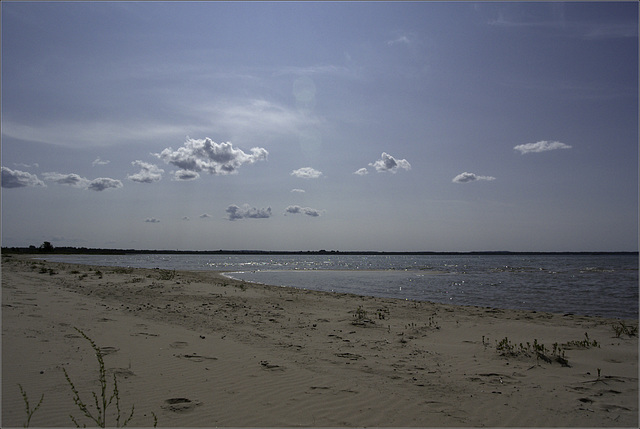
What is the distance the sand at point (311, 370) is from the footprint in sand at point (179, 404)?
0.10 ft

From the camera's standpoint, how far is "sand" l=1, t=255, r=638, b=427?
4.98 meters

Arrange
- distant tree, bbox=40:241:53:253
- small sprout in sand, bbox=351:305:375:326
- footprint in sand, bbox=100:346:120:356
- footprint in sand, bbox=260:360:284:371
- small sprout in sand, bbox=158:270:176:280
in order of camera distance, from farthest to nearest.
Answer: distant tree, bbox=40:241:53:253 < small sprout in sand, bbox=158:270:176:280 < small sprout in sand, bbox=351:305:375:326 < footprint in sand, bbox=100:346:120:356 < footprint in sand, bbox=260:360:284:371

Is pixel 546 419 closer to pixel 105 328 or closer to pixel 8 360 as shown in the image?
pixel 8 360

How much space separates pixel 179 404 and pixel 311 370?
2.31 metres

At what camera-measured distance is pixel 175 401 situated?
17.1 ft

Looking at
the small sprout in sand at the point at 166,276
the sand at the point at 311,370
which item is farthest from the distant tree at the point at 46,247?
the sand at the point at 311,370

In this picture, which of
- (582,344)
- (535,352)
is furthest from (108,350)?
(582,344)

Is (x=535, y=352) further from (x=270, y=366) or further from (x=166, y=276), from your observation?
(x=166, y=276)

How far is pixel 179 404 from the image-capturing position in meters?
5.11

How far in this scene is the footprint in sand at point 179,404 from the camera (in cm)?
497

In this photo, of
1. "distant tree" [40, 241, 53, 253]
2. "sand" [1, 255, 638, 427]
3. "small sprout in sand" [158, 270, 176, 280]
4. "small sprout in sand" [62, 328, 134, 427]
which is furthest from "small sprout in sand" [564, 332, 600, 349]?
"distant tree" [40, 241, 53, 253]

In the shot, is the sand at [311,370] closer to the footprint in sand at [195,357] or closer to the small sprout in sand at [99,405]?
the footprint in sand at [195,357]

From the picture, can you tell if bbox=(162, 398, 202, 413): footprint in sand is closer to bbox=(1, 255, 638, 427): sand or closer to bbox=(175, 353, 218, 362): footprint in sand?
bbox=(1, 255, 638, 427): sand

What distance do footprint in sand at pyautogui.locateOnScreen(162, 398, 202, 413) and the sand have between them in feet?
0.10
